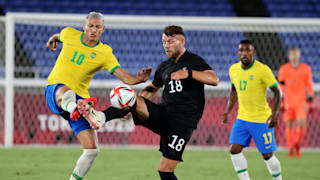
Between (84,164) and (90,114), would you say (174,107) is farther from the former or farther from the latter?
(84,164)

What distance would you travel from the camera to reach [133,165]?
317 inches

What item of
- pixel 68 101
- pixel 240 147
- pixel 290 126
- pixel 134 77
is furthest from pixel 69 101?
pixel 290 126

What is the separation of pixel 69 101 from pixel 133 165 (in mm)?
3391

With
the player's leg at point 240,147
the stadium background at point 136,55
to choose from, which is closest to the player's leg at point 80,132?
the player's leg at point 240,147

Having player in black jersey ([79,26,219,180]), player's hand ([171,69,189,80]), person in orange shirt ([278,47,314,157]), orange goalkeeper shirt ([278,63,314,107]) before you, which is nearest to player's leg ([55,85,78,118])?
player in black jersey ([79,26,219,180])

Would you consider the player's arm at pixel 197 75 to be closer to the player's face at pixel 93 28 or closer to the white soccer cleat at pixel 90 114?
the white soccer cleat at pixel 90 114

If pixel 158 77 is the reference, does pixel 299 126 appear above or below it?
below

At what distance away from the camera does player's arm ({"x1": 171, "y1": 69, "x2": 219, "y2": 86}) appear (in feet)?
14.8

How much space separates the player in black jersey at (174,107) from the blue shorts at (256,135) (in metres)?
1.09

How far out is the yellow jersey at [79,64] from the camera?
525 centimetres

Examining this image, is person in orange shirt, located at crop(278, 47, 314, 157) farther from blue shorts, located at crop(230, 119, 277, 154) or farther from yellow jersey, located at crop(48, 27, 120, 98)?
yellow jersey, located at crop(48, 27, 120, 98)

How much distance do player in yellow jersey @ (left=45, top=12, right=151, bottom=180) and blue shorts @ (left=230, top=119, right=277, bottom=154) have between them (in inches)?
58.8

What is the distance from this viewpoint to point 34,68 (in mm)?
Answer: 11156

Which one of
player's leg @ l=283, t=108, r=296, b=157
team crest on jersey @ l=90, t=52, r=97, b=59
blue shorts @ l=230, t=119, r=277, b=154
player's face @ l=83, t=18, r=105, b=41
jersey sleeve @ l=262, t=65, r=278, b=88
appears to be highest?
player's face @ l=83, t=18, r=105, b=41
